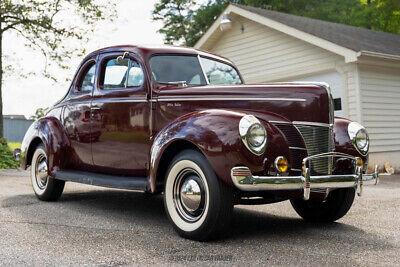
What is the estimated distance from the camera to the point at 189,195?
398cm

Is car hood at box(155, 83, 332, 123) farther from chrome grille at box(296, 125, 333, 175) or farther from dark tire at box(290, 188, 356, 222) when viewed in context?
dark tire at box(290, 188, 356, 222)

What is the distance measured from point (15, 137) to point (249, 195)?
3122 cm

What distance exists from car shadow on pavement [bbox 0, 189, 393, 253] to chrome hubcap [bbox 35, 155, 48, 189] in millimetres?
245

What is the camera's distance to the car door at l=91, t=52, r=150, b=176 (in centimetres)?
498

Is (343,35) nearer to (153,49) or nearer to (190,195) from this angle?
(153,49)

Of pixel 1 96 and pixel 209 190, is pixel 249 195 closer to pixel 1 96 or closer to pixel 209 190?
pixel 209 190

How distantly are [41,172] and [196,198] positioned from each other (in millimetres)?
3269

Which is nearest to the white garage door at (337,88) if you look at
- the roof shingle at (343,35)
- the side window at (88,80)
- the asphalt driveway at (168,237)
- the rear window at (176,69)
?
the roof shingle at (343,35)

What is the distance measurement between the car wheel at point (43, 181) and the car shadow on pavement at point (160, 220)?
0.43ft

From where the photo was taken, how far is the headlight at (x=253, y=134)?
3664mm

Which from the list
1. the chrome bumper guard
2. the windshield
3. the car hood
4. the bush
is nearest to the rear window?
the windshield

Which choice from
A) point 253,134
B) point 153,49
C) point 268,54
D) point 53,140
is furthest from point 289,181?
point 268,54

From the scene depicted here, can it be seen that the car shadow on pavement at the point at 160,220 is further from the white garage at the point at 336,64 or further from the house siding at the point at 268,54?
the house siding at the point at 268,54

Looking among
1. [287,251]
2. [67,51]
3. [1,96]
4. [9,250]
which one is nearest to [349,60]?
[287,251]
